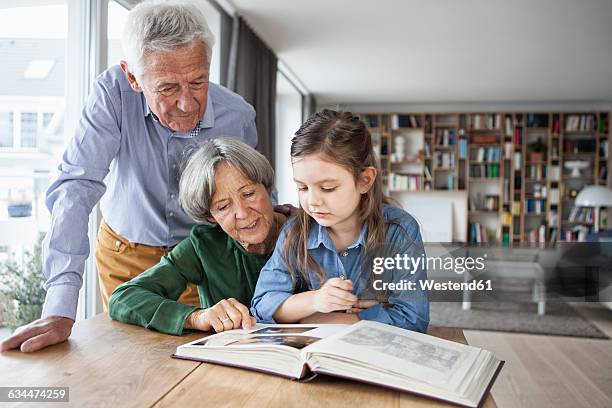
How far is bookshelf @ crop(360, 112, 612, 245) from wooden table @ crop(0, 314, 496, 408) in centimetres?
859

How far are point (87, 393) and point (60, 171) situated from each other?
0.79 meters

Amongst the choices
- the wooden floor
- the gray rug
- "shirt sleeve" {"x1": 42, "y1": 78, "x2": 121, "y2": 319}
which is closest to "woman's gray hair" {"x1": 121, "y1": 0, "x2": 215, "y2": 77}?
"shirt sleeve" {"x1": 42, "y1": 78, "x2": 121, "y2": 319}

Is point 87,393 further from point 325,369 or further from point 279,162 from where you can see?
point 279,162

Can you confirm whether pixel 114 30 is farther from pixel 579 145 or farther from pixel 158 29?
pixel 579 145

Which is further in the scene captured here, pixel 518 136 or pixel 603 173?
pixel 518 136

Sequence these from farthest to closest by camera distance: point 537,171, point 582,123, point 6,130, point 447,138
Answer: point 447,138, point 537,171, point 582,123, point 6,130

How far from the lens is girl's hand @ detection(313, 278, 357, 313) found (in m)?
1.15

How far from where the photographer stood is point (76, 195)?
1.45 meters

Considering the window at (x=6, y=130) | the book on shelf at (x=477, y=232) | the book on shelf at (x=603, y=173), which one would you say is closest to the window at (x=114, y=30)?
the window at (x=6, y=130)

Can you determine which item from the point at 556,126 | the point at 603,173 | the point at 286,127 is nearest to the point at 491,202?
the point at 556,126

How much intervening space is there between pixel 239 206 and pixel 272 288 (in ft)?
0.72

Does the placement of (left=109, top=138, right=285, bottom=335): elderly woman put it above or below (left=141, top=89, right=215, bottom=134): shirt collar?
below

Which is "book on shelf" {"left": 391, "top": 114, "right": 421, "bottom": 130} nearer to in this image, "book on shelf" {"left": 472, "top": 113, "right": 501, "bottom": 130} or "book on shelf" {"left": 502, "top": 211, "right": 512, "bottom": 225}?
"book on shelf" {"left": 472, "top": 113, "right": 501, "bottom": 130}

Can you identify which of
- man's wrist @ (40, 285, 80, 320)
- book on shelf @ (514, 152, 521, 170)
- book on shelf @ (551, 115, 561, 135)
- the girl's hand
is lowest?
man's wrist @ (40, 285, 80, 320)
